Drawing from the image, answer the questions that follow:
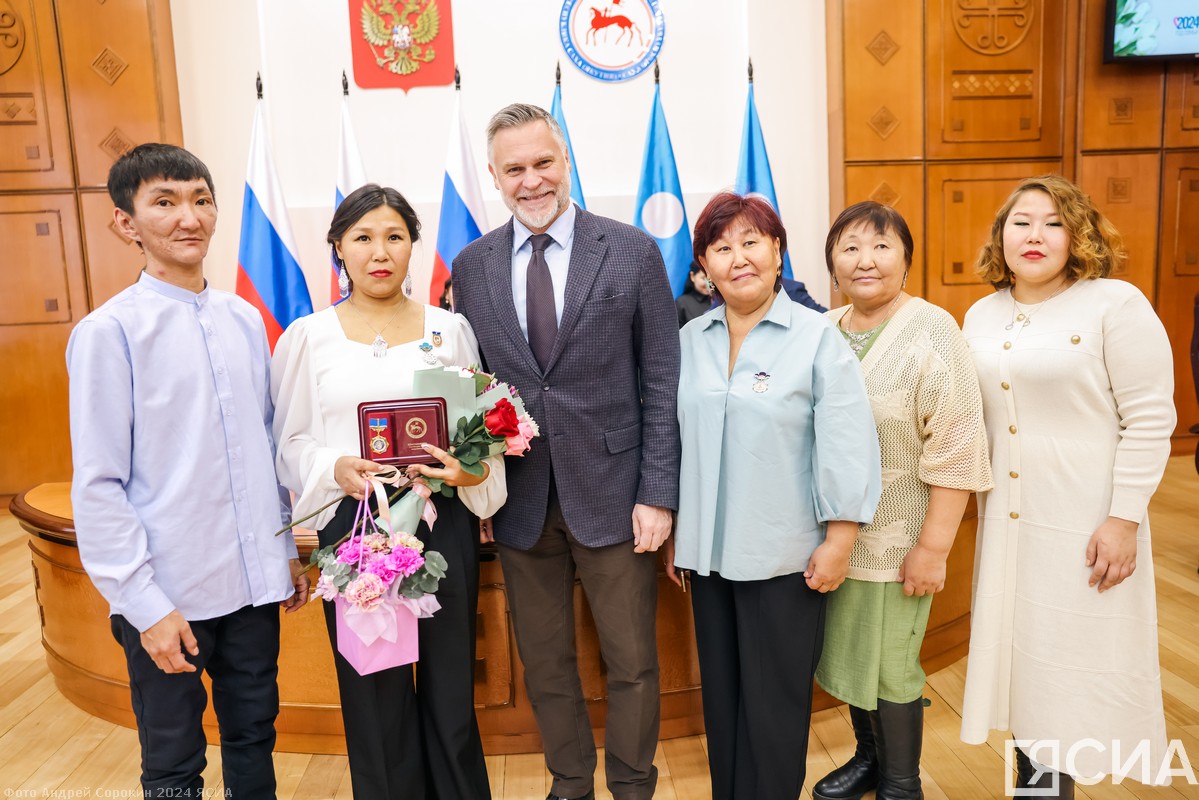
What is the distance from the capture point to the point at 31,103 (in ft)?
16.7

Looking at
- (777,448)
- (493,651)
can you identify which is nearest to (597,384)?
(777,448)

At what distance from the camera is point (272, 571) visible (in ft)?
5.49

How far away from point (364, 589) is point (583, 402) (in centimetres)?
64

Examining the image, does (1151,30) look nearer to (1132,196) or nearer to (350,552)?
(1132,196)

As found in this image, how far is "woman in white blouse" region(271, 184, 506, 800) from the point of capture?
169 centimetres

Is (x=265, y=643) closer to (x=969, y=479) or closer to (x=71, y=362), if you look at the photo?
(x=71, y=362)

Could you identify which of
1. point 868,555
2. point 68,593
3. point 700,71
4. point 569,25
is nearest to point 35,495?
point 68,593

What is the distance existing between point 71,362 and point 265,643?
71 centimetres

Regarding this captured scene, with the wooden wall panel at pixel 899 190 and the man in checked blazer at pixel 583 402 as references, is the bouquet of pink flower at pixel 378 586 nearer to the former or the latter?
the man in checked blazer at pixel 583 402

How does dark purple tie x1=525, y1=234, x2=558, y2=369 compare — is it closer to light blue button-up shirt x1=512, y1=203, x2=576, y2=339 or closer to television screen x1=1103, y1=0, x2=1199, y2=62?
light blue button-up shirt x1=512, y1=203, x2=576, y2=339

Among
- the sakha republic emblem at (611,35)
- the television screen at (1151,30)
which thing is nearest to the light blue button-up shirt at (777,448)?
the sakha republic emblem at (611,35)

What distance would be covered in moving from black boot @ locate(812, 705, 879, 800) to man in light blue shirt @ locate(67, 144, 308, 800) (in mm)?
1467

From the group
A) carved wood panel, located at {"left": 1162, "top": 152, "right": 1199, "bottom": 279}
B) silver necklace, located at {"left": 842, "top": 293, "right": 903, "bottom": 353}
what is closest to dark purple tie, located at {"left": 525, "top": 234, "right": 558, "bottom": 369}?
silver necklace, located at {"left": 842, "top": 293, "right": 903, "bottom": 353}

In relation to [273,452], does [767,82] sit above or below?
above
